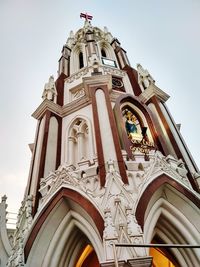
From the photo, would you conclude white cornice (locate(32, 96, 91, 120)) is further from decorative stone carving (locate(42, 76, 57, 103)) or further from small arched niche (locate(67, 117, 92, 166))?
decorative stone carving (locate(42, 76, 57, 103))

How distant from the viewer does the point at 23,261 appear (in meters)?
7.30

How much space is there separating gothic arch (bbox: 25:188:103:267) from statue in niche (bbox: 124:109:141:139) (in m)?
4.52

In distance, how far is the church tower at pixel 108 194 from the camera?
725 cm

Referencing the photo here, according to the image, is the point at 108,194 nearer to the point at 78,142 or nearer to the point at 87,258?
the point at 87,258

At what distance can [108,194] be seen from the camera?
7.74m

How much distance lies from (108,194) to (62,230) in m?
2.10

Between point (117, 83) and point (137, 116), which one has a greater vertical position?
point (117, 83)

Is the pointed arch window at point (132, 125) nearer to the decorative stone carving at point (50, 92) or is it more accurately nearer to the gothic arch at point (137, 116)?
the gothic arch at point (137, 116)

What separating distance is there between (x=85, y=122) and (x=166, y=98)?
5051 mm

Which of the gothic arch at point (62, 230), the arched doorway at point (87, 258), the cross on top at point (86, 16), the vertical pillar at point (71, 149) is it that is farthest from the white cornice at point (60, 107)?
the cross on top at point (86, 16)

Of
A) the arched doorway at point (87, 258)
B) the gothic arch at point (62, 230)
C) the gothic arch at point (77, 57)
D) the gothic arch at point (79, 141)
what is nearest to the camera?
the gothic arch at point (62, 230)

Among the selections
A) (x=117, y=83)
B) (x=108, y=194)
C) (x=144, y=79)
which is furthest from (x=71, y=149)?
(x=144, y=79)

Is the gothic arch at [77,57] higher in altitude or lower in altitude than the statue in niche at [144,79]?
higher

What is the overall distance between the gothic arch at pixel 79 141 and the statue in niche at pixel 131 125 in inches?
67.8
